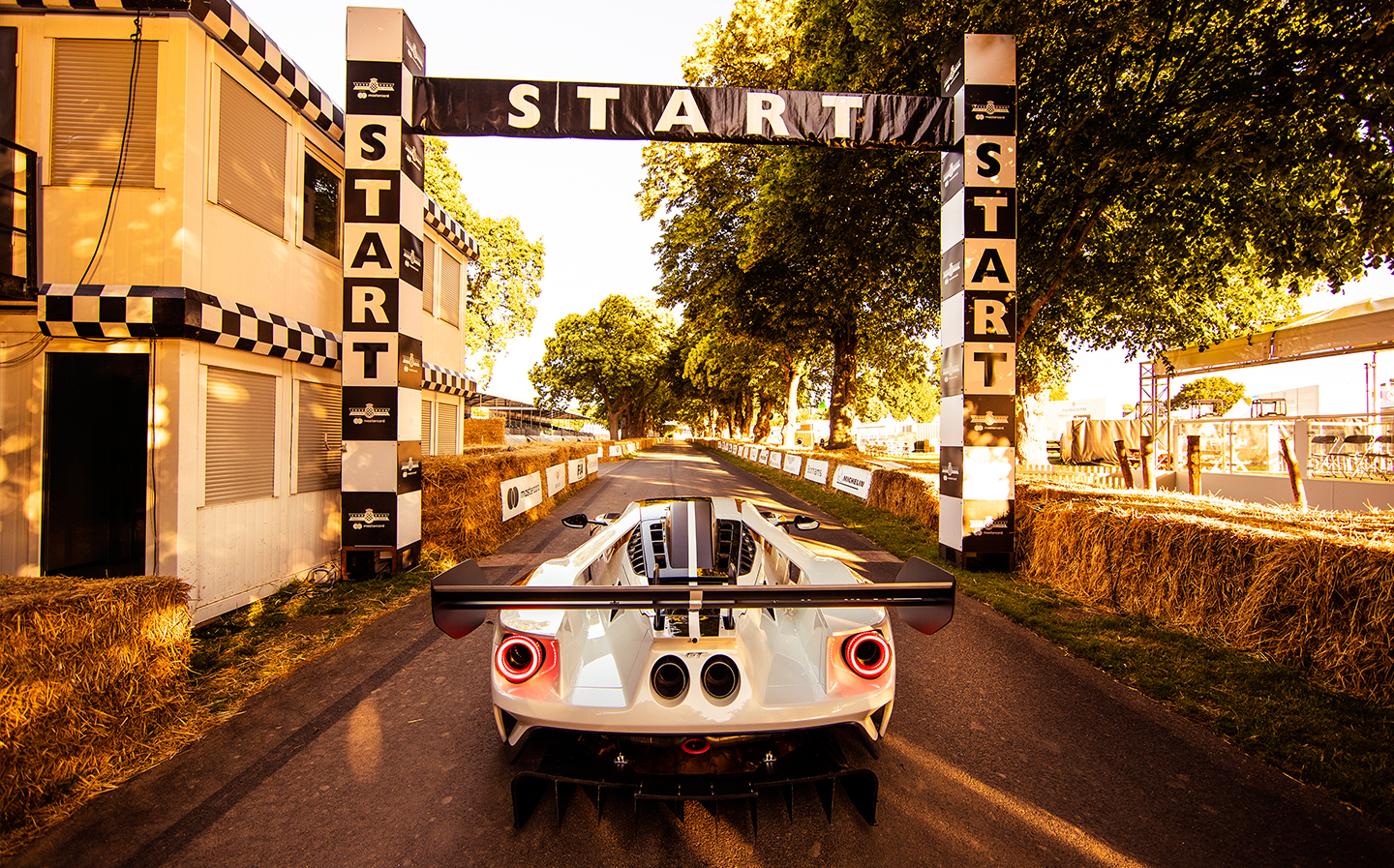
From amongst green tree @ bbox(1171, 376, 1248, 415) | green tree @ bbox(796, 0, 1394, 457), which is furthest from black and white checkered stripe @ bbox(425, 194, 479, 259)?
green tree @ bbox(1171, 376, 1248, 415)

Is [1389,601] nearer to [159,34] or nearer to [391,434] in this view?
[391,434]

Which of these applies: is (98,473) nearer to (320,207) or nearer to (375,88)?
(320,207)

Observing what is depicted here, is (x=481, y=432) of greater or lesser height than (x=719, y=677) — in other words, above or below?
above

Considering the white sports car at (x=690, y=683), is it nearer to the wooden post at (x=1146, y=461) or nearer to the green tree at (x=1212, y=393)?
the wooden post at (x=1146, y=461)

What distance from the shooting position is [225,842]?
2248mm

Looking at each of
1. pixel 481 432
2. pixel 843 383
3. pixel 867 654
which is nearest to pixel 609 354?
pixel 481 432

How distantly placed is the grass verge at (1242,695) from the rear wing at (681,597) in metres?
2.42

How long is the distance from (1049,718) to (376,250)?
799cm

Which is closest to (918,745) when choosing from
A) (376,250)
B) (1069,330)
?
(376,250)

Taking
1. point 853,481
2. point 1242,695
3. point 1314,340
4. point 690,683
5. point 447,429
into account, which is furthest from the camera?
point 853,481

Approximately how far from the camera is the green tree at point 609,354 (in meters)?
43.1

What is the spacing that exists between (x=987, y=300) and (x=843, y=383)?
11479 mm

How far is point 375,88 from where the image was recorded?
21.4ft

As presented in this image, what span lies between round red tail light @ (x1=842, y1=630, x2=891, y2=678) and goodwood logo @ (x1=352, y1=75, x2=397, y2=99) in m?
8.03
